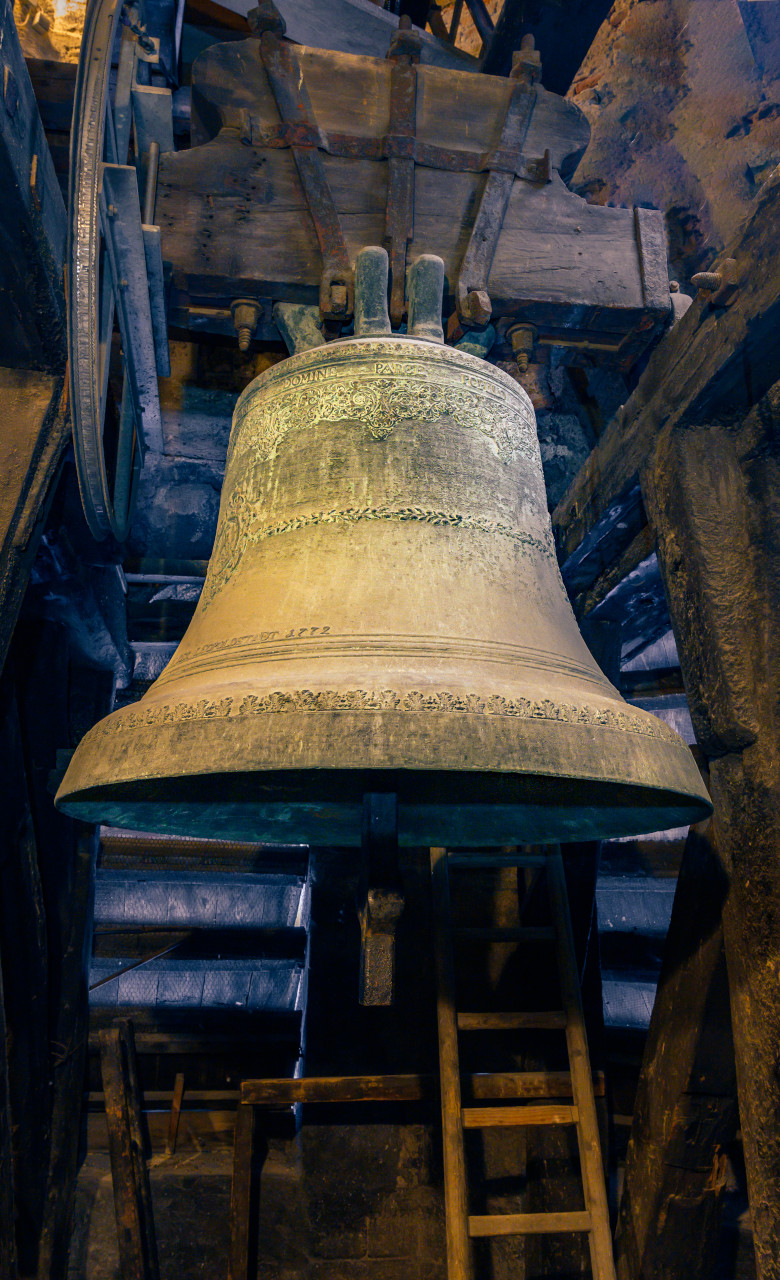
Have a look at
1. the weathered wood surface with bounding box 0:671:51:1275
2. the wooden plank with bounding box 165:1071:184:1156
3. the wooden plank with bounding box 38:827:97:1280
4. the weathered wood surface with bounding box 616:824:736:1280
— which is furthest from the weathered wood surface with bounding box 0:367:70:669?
the wooden plank with bounding box 165:1071:184:1156

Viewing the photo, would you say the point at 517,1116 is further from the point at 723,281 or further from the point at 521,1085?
the point at 723,281

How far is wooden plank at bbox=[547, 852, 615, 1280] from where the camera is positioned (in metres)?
2.15

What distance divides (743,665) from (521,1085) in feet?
5.83

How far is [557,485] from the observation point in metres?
3.34

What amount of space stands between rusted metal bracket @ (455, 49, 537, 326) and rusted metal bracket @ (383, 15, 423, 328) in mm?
168

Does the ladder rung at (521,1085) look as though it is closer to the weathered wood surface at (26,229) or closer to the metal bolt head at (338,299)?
the metal bolt head at (338,299)

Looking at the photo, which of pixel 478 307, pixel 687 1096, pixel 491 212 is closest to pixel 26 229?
pixel 478 307

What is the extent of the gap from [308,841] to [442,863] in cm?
118

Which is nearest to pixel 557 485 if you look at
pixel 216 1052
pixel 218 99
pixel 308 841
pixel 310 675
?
pixel 218 99

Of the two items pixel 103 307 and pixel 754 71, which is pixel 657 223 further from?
pixel 754 71

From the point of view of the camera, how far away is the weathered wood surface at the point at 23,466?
1.74 meters

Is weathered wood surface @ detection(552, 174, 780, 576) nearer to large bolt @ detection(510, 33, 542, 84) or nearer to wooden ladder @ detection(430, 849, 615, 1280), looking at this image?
large bolt @ detection(510, 33, 542, 84)

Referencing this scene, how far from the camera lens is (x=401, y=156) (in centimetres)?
209

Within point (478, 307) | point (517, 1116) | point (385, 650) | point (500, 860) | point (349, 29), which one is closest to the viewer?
point (385, 650)
